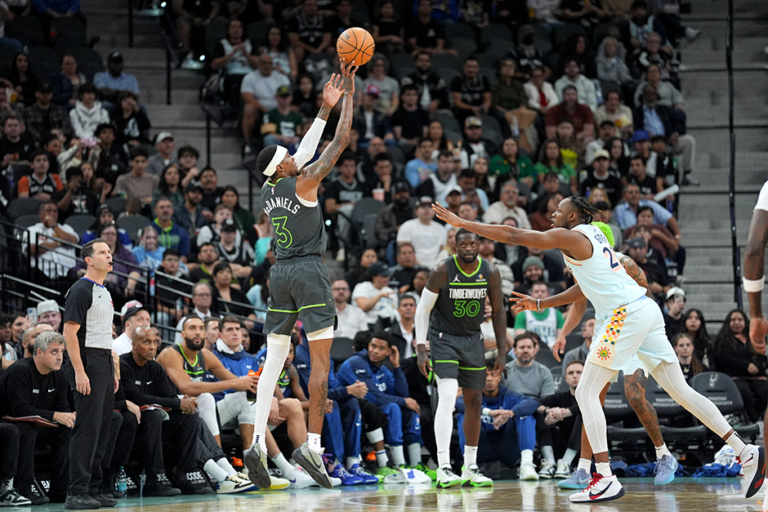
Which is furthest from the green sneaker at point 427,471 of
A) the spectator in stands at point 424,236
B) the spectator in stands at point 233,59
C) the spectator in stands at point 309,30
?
the spectator in stands at point 309,30

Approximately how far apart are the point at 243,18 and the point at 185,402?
953 centimetres

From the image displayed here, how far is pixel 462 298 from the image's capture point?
350 inches

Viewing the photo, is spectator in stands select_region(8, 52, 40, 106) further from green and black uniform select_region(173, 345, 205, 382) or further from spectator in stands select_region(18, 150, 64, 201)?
green and black uniform select_region(173, 345, 205, 382)

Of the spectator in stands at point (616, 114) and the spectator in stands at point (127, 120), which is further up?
the spectator in stands at point (616, 114)

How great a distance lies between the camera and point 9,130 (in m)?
13.2

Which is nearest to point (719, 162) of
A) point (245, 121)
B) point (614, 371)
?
point (245, 121)

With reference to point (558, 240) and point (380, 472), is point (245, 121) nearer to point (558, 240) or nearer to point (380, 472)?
point (380, 472)

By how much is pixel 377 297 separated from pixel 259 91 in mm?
4838

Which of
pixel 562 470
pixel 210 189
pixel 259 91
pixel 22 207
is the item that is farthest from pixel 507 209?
pixel 22 207

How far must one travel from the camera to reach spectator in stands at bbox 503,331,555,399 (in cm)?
1066

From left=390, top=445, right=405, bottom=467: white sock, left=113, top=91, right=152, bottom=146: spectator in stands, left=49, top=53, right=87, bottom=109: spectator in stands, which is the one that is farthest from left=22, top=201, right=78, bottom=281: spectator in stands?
left=390, top=445, right=405, bottom=467: white sock

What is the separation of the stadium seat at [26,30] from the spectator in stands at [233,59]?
8.88 feet

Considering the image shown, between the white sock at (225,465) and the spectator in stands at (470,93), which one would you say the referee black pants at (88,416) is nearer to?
the white sock at (225,465)

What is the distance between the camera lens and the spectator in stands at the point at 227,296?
1144 centimetres
